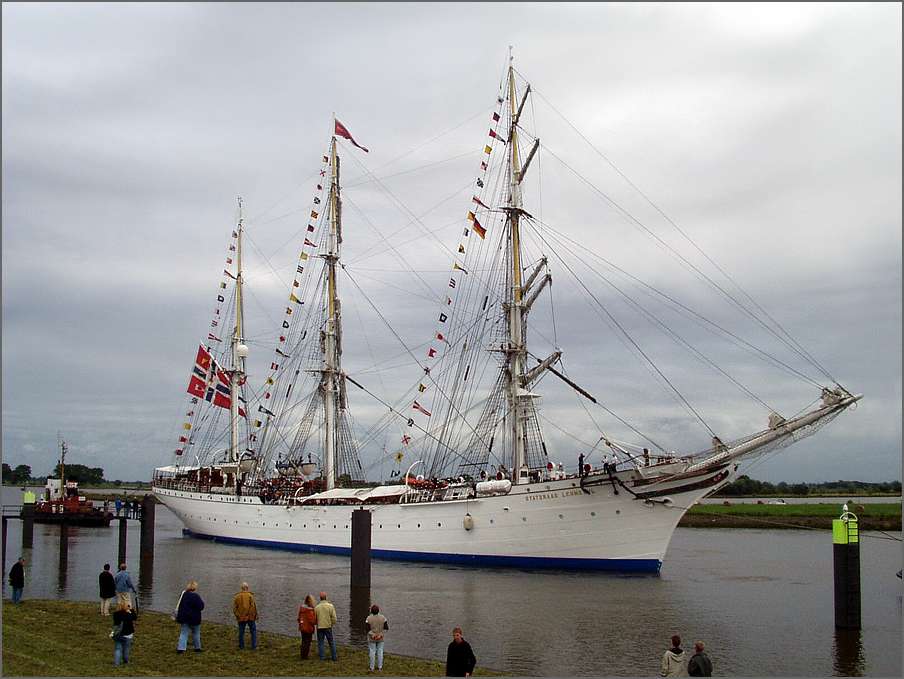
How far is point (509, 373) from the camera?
49.3 m

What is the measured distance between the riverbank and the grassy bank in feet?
185

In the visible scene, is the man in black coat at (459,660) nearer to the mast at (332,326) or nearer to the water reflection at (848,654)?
the water reflection at (848,654)

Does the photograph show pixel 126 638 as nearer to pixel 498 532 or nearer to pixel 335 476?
pixel 498 532

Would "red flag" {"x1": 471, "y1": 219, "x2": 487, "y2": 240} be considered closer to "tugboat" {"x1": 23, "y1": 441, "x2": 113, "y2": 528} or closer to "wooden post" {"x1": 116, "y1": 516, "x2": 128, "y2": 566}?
"wooden post" {"x1": 116, "y1": 516, "x2": 128, "y2": 566}

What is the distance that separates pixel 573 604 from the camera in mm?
32562

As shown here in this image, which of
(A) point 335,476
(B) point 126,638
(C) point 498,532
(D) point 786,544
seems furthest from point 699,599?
(D) point 786,544

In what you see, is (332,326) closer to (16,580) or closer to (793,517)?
(16,580)

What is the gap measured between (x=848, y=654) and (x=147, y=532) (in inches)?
1476

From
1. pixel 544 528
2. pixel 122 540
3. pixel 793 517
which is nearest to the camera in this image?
pixel 544 528

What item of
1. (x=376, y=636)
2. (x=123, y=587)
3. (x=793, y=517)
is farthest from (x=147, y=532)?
(x=793, y=517)

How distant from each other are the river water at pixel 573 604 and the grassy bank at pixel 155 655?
122cm

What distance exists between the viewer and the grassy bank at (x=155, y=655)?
1809cm

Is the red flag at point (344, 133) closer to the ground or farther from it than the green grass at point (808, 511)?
farther from it

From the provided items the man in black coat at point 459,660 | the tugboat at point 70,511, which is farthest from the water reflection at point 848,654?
the tugboat at point 70,511
